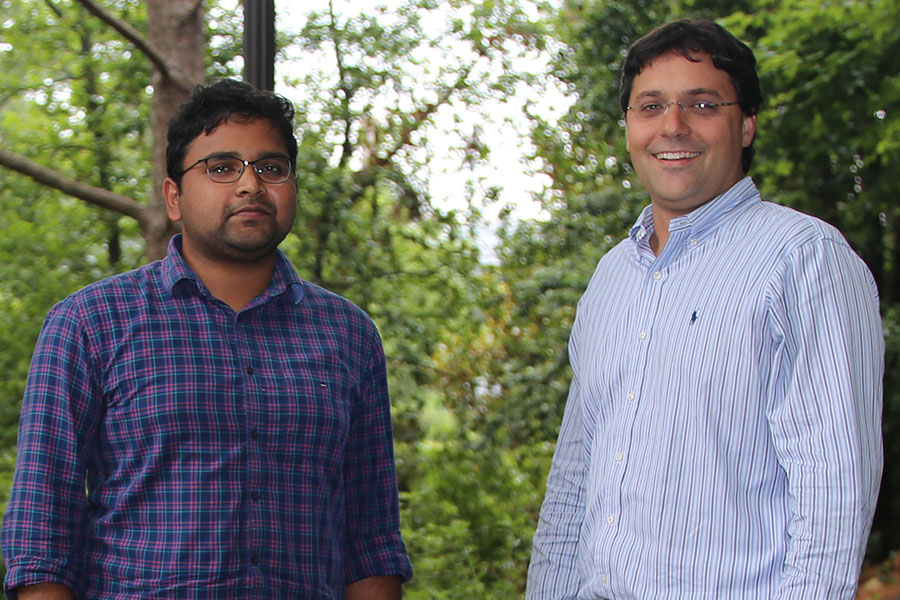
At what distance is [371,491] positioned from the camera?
5.90 feet

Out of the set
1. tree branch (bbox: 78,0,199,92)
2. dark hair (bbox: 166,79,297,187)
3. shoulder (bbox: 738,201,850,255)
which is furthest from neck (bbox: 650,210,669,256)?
tree branch (bbox: 78,0,199,92)

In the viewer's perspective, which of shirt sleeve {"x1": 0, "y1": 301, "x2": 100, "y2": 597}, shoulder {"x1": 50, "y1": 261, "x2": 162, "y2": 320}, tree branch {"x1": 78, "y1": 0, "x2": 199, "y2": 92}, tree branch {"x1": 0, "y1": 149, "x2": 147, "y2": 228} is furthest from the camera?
tree branch {"x1": 0, "y1": 149, "x2": 147, "y2": 228}

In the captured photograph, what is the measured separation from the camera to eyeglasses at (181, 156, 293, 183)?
5.54ft

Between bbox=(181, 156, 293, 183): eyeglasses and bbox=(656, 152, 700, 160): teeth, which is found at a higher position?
bbox=(181, 156, 293, 183): eyeglasses

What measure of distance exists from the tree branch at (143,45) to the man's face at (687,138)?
152 centimetres

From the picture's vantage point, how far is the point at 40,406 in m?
1.52

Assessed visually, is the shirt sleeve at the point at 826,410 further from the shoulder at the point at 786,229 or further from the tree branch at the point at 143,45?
the tree branch at the point at 143,45

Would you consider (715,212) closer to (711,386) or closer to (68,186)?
(711,386)

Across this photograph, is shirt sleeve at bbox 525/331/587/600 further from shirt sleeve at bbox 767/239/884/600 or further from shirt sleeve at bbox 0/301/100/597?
shirt sleeve at bbox 0/301/100/597

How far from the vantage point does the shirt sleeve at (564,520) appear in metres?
1.61

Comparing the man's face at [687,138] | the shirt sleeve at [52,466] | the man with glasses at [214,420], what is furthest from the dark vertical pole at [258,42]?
the man's face at [687,138]

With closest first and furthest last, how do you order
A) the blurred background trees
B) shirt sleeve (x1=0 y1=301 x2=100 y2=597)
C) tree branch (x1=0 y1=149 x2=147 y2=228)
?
1. shirt sleeve (x1=0 y1=301 x2=100 y2=597)
2. tree branch (x1=0 y1=149 x2=147 y2=228)
3. the blurred background trees

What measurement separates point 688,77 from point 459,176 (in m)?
2.82

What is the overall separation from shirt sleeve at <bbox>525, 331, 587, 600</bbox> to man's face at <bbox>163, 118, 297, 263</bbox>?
1.80 feet
